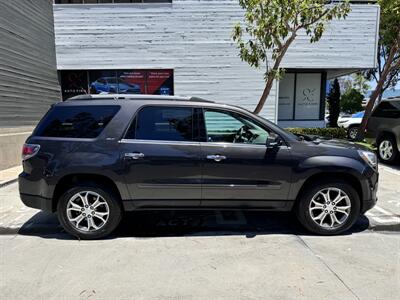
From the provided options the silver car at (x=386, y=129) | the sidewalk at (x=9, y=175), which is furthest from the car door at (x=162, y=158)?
the silver car at (x=386, y=129)

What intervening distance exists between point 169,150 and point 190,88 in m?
8.46

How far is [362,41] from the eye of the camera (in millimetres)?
12438

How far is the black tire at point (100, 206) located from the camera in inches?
169

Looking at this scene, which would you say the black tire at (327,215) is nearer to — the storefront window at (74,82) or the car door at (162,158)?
the car door at (162,158)

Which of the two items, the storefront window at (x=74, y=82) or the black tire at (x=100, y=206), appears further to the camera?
the storefront window at (x=74, y=82)

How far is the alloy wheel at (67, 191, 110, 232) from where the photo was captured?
4312 mm

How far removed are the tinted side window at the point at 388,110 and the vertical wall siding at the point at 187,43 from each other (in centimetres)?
347

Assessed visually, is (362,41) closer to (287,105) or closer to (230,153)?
(287,105)

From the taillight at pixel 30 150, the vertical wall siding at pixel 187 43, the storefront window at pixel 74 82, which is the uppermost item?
the vertical wall siding at pixel 187 43

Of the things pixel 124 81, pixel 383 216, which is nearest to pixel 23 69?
pixel 124 81

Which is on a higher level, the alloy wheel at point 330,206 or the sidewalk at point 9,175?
the alloy wheel at point 330,206

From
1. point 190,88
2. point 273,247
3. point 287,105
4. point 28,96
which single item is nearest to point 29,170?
point 273,247

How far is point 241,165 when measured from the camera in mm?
4262

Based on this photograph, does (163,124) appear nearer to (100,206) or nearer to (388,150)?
Answer: (100,206)
